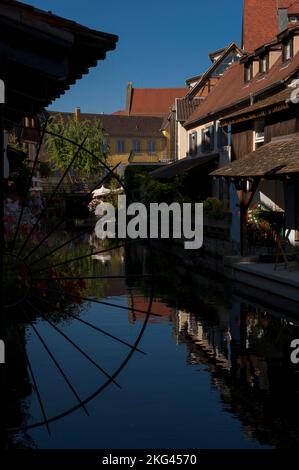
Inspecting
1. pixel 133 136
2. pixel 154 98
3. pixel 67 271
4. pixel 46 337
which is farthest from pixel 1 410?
pixel 154 98

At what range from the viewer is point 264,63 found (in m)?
32.0

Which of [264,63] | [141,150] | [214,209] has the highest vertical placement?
[141,150]

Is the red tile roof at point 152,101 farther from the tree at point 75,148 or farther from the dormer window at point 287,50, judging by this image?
the dormer window at point 287,50

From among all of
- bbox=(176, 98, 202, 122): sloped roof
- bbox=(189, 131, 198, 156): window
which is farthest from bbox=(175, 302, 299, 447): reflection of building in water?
bbox=(176, 98, 202, 122): sloped roof

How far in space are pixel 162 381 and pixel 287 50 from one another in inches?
878

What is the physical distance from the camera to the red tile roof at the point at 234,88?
28.3 metres

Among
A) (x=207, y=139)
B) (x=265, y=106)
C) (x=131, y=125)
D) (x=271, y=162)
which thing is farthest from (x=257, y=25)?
(x=131, y=125)

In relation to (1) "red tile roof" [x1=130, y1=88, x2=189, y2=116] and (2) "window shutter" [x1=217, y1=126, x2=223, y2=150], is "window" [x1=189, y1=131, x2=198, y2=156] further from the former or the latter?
(1) "red tile roof" [x1=130, y1=88, x2=189, y2=116]

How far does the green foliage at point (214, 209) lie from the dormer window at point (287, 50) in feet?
20.6

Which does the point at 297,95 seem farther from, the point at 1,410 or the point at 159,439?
the point at 1,410

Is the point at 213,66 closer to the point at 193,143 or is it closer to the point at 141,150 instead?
the point at 193,143

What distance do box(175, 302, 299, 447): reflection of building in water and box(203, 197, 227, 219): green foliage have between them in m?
12.6

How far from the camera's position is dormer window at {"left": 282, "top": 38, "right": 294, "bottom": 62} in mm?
28558
